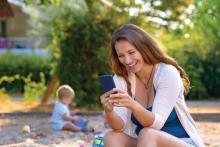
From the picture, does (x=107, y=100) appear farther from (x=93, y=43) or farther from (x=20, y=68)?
(x=20, y=68)

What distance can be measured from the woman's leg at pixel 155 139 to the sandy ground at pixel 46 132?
2248 mm

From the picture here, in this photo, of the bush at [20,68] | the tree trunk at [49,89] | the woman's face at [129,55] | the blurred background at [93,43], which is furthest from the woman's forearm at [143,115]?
the bush at [20,68]

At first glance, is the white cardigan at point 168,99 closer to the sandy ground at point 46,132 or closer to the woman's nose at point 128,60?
the woman's nose at point 128,60

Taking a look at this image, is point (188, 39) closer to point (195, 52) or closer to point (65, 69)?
point (195, 52)

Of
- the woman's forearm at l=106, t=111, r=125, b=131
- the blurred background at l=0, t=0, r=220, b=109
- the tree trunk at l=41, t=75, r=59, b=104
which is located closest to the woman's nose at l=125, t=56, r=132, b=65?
the woman's forearm at l=106, t=111, r=125, b=131

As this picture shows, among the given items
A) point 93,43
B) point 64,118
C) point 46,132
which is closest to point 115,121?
point 46,132

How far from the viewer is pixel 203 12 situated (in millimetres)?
18891

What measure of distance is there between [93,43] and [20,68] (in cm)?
945

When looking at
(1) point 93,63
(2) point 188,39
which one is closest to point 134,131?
(1) point 93,63

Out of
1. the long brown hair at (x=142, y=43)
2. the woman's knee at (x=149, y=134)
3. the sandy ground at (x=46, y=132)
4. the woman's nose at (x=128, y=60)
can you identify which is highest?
the long brown hair at (x=142, y=43)

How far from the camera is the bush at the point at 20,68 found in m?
21.9

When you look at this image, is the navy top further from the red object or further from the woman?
the red object

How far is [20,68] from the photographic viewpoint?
2228cm

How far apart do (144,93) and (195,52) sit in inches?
613
